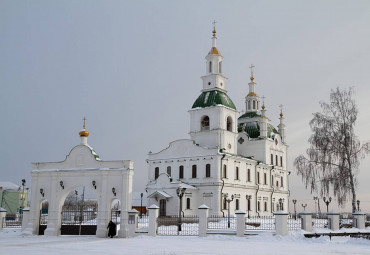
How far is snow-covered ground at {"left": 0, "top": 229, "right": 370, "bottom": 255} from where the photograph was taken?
1683 cm

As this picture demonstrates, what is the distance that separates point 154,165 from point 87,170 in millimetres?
20416

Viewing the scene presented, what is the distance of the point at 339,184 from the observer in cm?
3064

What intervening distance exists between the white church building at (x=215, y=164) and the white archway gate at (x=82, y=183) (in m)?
13.1

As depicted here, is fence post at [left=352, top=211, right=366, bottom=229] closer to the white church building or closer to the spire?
the white church building

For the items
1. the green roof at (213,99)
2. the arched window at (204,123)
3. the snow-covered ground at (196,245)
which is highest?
the green roof at (213,99)

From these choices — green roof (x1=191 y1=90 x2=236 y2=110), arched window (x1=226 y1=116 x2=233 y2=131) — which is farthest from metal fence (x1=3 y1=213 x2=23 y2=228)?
arched window (x1=226 y1=116 x2=233 y2=131)

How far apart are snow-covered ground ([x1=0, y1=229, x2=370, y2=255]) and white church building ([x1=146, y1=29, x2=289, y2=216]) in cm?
1668

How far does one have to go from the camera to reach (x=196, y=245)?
1988 centimetres

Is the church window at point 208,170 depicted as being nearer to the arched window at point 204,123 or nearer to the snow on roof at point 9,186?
the arched window at point 204,123

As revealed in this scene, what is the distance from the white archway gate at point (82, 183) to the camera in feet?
85.7

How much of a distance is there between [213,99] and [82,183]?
76.9ft

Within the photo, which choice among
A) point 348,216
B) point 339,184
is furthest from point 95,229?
point 348,216

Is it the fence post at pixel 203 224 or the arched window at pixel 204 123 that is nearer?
the fence post at pixel 203 224

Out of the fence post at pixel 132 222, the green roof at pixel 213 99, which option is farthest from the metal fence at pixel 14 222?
the green roof at pixel 213 99
